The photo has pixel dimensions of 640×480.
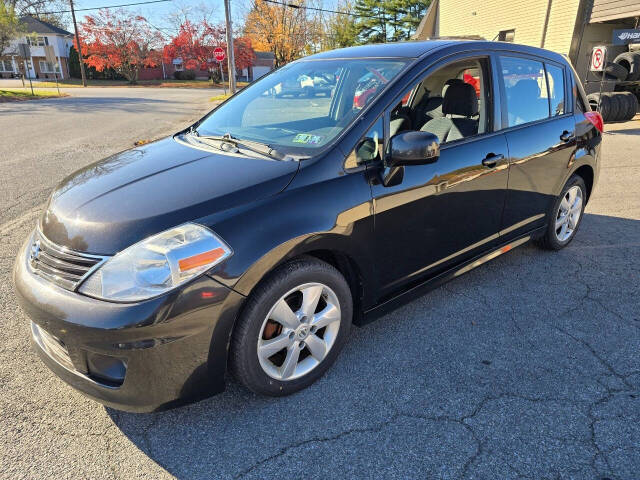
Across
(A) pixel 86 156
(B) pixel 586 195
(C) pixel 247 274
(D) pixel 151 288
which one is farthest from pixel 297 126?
(A) pixel 86 156

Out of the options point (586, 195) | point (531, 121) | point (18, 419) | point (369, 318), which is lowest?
point (18, 419)

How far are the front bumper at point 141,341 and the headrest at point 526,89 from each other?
2656 mm

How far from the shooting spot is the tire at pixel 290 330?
214 cm

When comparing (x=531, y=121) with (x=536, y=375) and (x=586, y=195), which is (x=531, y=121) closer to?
(x=586, y=195)

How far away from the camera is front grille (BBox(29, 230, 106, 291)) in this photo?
1.98m

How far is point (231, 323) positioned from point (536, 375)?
5.76ft

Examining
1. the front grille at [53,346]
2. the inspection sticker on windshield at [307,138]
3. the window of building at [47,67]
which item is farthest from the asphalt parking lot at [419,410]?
the window of building at [47,67]

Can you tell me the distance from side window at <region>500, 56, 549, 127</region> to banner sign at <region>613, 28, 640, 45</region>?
40.0 feet

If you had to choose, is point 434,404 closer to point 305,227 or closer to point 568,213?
point 305,227

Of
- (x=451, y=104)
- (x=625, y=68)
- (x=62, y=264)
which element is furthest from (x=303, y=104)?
(x=625, y=68)

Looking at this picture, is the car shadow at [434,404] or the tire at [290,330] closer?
the car shadow at [434,404]

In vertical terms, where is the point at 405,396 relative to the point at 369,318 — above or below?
below

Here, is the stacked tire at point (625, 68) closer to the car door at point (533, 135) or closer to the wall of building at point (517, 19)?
the wall of building at point (517, 19)

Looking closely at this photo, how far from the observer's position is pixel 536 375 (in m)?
2.59
